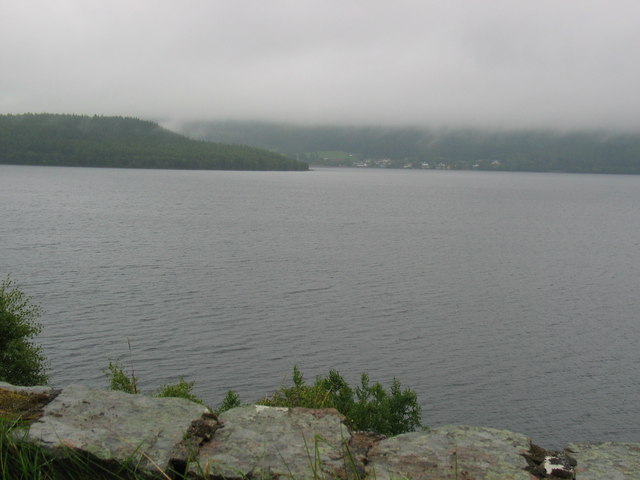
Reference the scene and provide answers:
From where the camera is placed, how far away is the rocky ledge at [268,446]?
450cm

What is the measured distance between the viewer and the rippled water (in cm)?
3291

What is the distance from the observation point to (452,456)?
484 centimetres

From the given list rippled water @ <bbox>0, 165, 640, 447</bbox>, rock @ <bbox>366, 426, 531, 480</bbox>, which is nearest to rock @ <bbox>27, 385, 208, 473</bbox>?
rock @ <bbox>366, 426, 531, 480</bbox>

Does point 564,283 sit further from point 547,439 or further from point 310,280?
point 547,439

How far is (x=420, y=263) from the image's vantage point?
2709 inches

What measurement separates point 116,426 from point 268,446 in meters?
1.38

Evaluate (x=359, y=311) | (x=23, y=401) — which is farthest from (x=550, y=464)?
(x=359, y=311)

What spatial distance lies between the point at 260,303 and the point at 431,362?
16515 millimetres

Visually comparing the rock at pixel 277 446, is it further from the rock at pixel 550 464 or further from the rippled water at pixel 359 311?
the rippled water at pixel 359 311

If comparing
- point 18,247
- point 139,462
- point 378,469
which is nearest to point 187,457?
point 139,462

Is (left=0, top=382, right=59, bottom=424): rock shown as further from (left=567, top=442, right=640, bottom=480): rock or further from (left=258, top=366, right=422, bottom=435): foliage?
(left=258, top=366, right=422, bottom=435): foliage

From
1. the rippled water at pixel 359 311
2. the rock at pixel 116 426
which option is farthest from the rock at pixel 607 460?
the rippled water at pixel 359 311

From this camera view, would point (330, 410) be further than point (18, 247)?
No

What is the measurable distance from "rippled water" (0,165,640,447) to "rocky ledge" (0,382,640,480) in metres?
18.3
